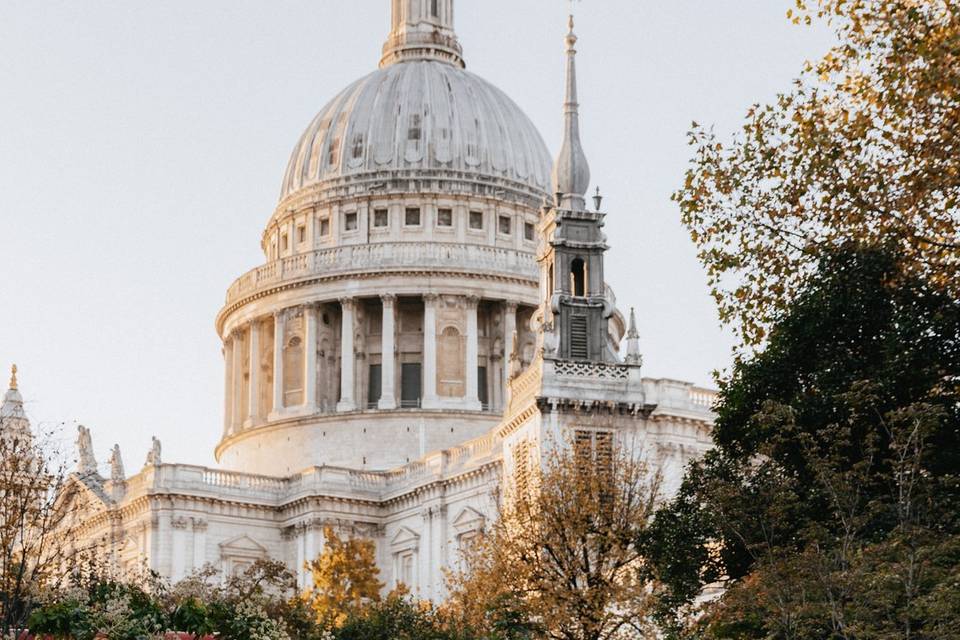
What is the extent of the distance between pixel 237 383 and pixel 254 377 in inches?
137

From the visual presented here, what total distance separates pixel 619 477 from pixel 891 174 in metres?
20.0

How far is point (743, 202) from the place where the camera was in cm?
3769

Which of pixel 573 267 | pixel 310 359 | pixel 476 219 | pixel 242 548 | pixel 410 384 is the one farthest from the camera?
pixel 476 219

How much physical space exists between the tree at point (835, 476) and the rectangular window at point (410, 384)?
181ft

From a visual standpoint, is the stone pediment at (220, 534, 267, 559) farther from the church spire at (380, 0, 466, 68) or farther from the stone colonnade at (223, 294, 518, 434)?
the church spire at (380, 0, 466, 68)

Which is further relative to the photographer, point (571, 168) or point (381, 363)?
point (381, 363)

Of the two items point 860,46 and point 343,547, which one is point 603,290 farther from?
point 860,46

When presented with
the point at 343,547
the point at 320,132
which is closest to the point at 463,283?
the point at 320,132

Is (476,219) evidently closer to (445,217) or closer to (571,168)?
(445,217)

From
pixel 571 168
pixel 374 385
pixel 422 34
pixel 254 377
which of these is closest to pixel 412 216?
pixel 374 385

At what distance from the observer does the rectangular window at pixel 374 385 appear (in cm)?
9988

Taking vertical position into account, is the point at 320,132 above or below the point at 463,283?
above

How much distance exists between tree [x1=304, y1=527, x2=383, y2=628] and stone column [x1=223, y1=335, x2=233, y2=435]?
3316cm

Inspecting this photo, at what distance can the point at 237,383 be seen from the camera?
107 metres
